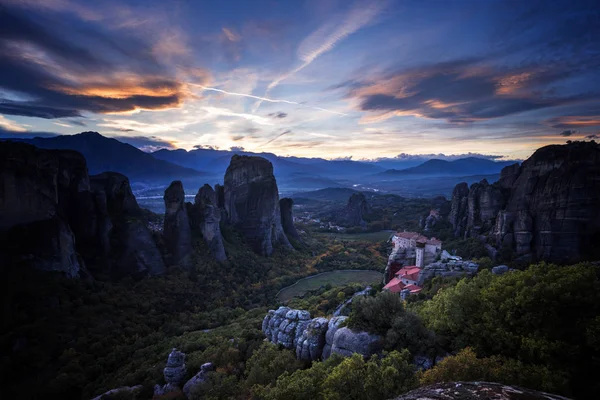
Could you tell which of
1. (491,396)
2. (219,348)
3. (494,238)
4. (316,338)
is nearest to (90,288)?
(219,348)

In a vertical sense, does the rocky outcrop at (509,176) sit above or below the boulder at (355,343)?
above

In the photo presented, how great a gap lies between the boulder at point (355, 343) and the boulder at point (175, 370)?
16688mm

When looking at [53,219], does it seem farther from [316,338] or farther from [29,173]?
[316,338]

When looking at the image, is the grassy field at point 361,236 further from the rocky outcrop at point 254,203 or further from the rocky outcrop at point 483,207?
the rocky outcrop at point 483,207

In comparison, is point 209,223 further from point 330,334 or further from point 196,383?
point 330,334

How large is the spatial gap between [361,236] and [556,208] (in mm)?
84082

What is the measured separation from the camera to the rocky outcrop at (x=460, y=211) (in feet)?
291

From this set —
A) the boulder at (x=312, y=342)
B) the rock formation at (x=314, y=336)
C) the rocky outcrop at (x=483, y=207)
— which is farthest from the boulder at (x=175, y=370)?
the rocky outcrop at (x=483, y=207)

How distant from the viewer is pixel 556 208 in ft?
172

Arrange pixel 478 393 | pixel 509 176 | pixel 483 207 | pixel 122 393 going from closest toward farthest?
pixel 478 393 < pixel 122 393 < pixel 509 176 < pixel 483 207

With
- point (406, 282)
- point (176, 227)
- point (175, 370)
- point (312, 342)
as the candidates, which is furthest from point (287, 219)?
point (312, 342)

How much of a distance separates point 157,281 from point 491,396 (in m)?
56.5

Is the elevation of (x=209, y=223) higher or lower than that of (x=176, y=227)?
higher

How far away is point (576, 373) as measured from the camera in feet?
38.2
